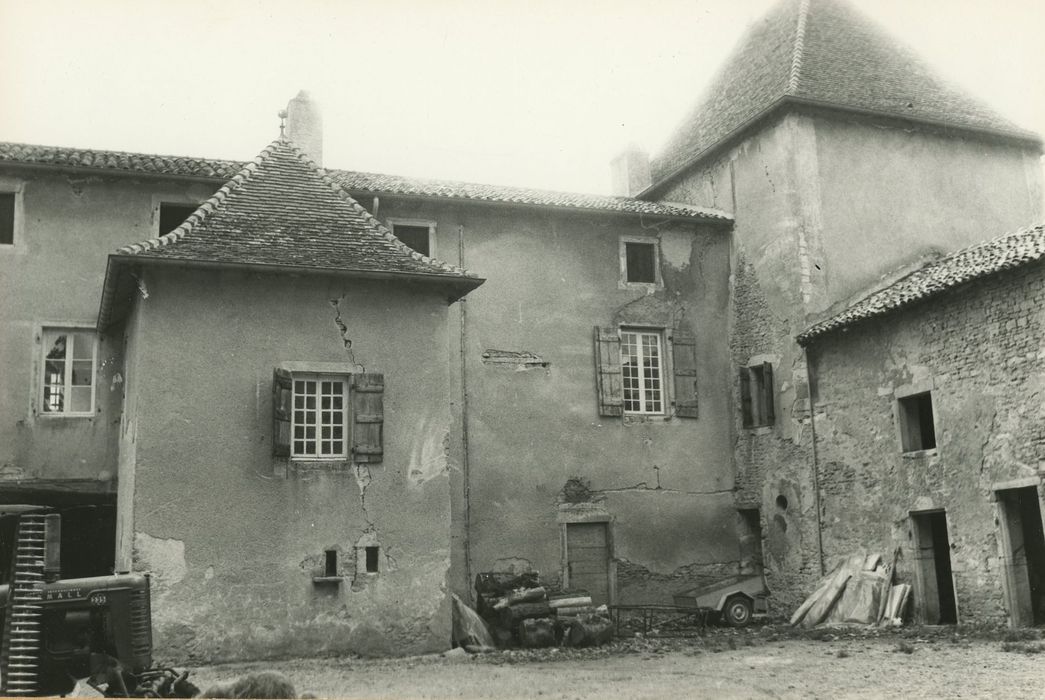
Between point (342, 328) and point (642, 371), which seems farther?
point (642, 371)

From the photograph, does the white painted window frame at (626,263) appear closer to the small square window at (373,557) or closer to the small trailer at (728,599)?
the small trailer at (728,599)

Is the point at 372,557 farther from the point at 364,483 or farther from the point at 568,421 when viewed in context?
the point at 568,421

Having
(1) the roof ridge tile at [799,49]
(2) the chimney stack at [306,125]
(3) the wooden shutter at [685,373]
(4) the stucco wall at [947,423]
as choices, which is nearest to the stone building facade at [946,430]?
(4) the stucco wall at [947,423]

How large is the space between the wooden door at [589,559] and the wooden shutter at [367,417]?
5002mm

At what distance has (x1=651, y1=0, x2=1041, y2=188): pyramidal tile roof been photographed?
18641 millimetres

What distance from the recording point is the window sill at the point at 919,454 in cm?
1489

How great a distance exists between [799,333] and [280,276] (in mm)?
8868

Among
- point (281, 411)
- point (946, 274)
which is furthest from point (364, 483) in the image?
point (946, 274)

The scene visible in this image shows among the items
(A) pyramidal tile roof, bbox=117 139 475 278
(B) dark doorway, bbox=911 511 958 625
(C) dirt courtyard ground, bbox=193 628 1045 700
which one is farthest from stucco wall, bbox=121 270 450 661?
(B) dark doorway, bbox=911 511 958 625

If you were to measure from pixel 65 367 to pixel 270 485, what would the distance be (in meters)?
5.01

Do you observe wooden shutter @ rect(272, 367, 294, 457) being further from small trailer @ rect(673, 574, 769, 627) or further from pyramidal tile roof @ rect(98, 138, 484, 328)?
small trailer @ rect(673, 574, 769, 627)

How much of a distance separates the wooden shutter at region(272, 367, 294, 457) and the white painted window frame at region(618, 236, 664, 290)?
7367 millimetres

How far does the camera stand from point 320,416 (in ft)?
45.5

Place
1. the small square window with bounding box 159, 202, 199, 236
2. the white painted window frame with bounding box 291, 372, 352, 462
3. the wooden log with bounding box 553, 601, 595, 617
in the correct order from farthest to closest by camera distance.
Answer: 1. the small square window with bounding box 159, 202, 199, 236
2. the wooden log with bounding box 553, 601, 595, 617
3. the white painted window frame with bounding box 291, 372, 352, 462
